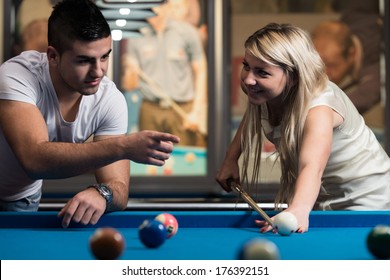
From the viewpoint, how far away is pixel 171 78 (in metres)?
5.91

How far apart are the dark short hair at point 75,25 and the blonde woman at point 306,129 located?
1.74 ft

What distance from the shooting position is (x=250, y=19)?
588cm

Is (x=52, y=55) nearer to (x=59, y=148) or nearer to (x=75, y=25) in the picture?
(x=75, y=25)

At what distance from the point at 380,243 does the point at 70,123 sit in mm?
1336

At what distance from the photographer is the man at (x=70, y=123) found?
2271 mm

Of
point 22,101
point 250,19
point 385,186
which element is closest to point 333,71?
point 250,19

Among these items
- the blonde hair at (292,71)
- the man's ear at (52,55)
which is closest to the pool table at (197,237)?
the blonde hair at (292,71)

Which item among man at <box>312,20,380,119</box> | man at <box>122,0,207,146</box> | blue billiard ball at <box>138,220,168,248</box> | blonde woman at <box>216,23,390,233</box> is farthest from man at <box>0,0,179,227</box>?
man at <box>312,20,380,119</box>

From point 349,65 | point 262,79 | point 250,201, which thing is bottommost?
point 349,65

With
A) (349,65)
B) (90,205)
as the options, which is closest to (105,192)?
(90,205)

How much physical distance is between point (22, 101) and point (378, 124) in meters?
4.00

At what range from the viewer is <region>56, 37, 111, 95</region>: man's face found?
249 cm

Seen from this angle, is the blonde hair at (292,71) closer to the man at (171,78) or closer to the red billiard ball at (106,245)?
the red billiard ball at (106,245)

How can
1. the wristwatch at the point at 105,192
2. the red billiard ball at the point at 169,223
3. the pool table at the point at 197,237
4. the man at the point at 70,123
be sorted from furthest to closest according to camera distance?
the wristwatch at the point at 105,192 < the man at the point at 70,123 < the red billiard ball at the point at 169,223 < the pool table at the point at 197,237
